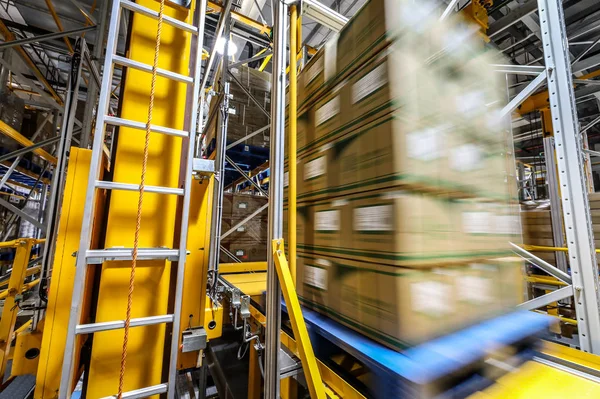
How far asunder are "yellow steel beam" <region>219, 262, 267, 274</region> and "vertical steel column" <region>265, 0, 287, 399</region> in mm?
3041

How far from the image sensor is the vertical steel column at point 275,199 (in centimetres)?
139

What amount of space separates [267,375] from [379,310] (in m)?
0.75

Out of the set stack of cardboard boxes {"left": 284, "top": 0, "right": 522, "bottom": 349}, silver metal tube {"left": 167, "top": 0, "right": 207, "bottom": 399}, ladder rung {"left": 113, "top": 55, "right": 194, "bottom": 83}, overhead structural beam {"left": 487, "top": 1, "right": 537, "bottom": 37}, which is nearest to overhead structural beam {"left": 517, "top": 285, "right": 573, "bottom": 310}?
stack of cardboard boxes {"left": 284, "top": 0, "right": 522, "bottom": 349}

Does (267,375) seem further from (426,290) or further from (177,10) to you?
(177,10)

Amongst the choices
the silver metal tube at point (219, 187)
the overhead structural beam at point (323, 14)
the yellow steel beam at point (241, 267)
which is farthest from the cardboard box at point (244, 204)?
the overhead structural beam at point (323, 14)

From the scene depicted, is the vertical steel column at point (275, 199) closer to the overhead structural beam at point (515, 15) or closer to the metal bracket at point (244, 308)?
the metal bracket at point (244, 308)

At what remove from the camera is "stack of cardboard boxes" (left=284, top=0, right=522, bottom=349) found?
1.11 m

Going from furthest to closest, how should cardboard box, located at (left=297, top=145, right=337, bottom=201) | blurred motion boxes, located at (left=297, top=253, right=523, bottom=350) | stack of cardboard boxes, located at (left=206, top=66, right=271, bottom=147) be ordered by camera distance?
stack of cardboard boxes, located at (left=206, top=66, right=271, bottom=147) → cardboard box, located at (left=297, top=145, right=337, bottom=201) → blurred motion boxes, located at (left=297, top=253, right=523, bottom=350)

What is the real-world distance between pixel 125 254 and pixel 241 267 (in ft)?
10.5

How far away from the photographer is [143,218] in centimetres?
161

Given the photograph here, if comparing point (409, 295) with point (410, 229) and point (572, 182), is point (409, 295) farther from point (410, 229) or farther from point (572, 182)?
point (572, 182)

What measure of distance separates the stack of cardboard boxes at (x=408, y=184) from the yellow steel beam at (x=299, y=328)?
0.89 ft

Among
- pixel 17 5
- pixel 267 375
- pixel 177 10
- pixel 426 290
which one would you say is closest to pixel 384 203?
pixel 426 290

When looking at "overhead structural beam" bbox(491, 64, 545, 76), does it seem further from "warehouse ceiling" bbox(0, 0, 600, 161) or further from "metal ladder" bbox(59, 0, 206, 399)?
"metal ladder" bbox(59, 0, 206, 399)
